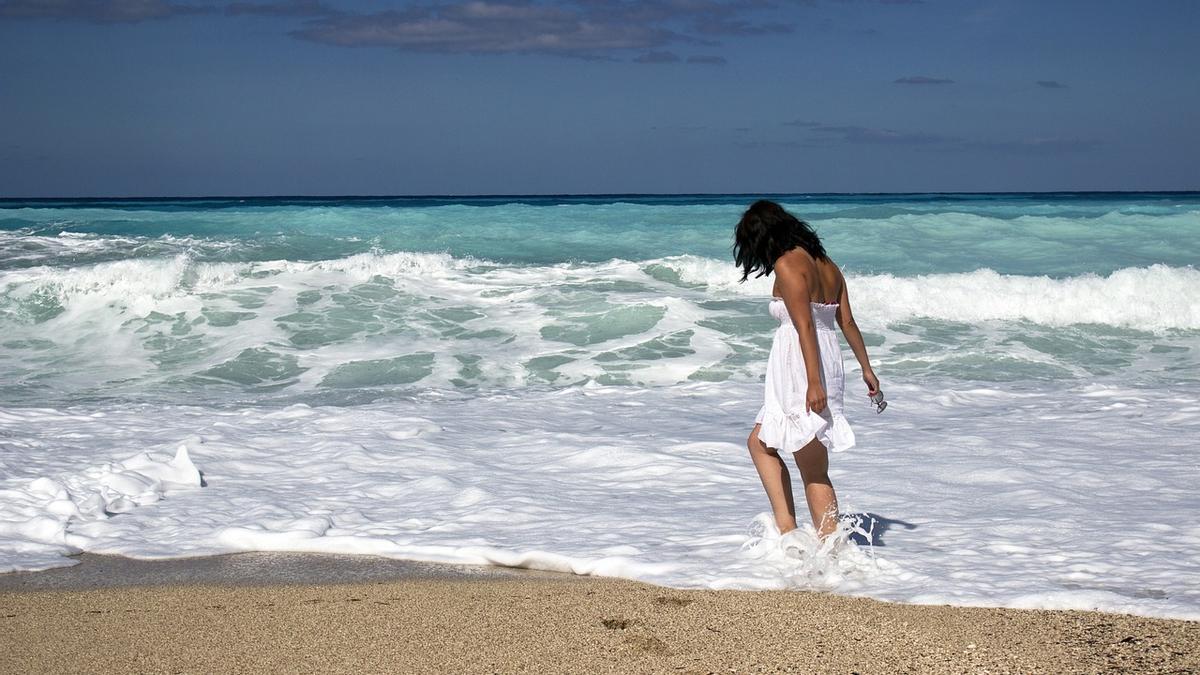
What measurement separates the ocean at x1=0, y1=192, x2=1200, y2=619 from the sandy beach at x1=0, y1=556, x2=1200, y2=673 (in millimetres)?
320

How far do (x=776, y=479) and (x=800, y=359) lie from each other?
55cm

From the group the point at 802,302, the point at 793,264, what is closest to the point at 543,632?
the point at 802,302

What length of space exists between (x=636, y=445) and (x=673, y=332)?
18.3 feet

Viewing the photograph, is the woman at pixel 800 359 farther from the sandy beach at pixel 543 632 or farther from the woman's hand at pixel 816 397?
the sandy beach at pixel 543 632

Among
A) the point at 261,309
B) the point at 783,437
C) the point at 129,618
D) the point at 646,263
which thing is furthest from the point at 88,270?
the point at 783,437

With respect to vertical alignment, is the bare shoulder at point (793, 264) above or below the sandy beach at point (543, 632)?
above

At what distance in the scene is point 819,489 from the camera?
185 inches

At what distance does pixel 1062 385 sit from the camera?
392 inches

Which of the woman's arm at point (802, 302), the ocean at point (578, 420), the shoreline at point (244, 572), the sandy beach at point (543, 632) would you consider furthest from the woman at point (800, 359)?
the shoreline at point (244, 572)

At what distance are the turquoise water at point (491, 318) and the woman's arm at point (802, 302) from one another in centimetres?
595

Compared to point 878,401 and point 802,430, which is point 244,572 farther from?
point 878,401

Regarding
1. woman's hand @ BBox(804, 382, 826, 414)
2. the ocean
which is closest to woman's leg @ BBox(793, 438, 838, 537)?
the ocean

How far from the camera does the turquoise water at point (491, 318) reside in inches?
435

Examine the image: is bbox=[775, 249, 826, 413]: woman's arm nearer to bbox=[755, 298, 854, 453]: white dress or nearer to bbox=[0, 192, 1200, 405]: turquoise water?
bbox=[755, 298, 854, 453]: white dress
